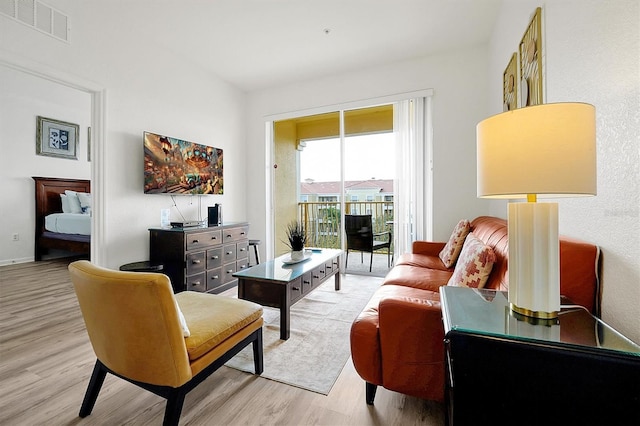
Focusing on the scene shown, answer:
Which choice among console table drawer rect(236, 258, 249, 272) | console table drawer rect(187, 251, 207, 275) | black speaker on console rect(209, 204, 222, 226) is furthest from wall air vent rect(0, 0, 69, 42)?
console table drawer rect(236, 258, 249, 272)

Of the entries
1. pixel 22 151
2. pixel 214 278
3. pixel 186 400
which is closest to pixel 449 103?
pixel 214 278

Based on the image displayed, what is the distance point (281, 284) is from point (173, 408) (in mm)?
997

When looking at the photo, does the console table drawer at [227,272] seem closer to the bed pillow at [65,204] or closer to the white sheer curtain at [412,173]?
the white sheer curtain at [412,173]

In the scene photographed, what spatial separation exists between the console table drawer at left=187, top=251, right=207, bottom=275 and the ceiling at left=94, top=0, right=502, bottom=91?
2.37 m

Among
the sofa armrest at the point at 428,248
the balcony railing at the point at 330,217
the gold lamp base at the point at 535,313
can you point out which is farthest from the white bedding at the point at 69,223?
the gold lamp base at the point at 535,313

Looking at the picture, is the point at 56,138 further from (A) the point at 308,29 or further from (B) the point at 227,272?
(A) the point at 308,29

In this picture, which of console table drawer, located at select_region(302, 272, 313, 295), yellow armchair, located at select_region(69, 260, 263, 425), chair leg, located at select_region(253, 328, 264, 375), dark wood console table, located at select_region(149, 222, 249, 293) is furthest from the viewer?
dark wood console table, located at select_region(149, 222, 249, 293)

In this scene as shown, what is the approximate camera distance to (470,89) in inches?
129

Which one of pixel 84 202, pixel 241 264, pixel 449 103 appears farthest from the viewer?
pixel 84 202

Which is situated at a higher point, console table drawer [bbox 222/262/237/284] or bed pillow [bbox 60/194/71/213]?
bed pillow [bbox 60/194/71/213]

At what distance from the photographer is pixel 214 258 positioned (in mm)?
3186

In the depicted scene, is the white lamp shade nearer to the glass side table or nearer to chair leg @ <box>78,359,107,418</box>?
the glass side table

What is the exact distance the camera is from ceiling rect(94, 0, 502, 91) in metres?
2.56

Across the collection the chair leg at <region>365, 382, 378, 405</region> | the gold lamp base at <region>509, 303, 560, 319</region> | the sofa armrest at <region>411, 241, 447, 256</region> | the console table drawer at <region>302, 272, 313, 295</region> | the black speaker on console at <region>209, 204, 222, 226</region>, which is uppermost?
the black speaker on console at <region>209, 204, 222, 226</region>
